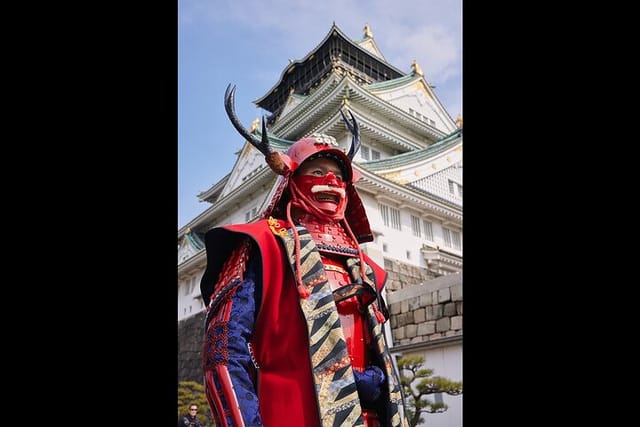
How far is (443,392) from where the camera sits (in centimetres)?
798

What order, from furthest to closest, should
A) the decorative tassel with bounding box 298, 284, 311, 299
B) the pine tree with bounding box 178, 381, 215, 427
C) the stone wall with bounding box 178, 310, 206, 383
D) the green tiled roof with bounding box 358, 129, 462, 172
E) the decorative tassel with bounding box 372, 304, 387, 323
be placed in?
the stone wall with bounding box 178, 310, 206, 383 < the green tiled roof with bounding box 358, 129, 462, 172 < the pine tree with bounding box 178, 381, 215, 427 < the decorative tassel with bounding box 372, 304, 387, 323 < the decorative tassel with bounding box 298, 284, 311, 299

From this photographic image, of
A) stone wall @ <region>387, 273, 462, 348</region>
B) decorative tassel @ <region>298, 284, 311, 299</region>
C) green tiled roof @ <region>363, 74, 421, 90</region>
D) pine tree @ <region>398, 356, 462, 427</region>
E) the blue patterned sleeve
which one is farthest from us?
green tiled roof @ <region>363, 74, 421, 90</region>

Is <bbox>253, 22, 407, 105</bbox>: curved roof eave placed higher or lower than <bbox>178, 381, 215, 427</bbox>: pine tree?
higher

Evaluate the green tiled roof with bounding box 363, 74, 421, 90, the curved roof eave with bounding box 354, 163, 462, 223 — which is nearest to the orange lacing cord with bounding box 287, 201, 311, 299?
the curved roof eave with bounding box 354, 163, 462, 223

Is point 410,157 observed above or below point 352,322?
above

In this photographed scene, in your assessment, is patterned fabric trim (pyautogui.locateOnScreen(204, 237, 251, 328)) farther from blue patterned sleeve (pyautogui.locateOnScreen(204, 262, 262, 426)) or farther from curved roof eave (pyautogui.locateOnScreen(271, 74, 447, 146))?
curved roof eave (pyautogui.locateOnScreen(271, 74, 447, 146))

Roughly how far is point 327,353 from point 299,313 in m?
0.17

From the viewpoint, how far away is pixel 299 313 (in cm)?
191

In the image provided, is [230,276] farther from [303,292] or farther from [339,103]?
[339,103]

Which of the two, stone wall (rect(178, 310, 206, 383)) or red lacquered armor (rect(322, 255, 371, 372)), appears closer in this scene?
red lacquered armor (rect(322, 255, 371, 372))

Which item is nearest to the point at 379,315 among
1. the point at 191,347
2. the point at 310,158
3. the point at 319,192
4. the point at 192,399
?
the point at 319,192

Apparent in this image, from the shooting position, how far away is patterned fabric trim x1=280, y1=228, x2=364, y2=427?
69.0 inches
